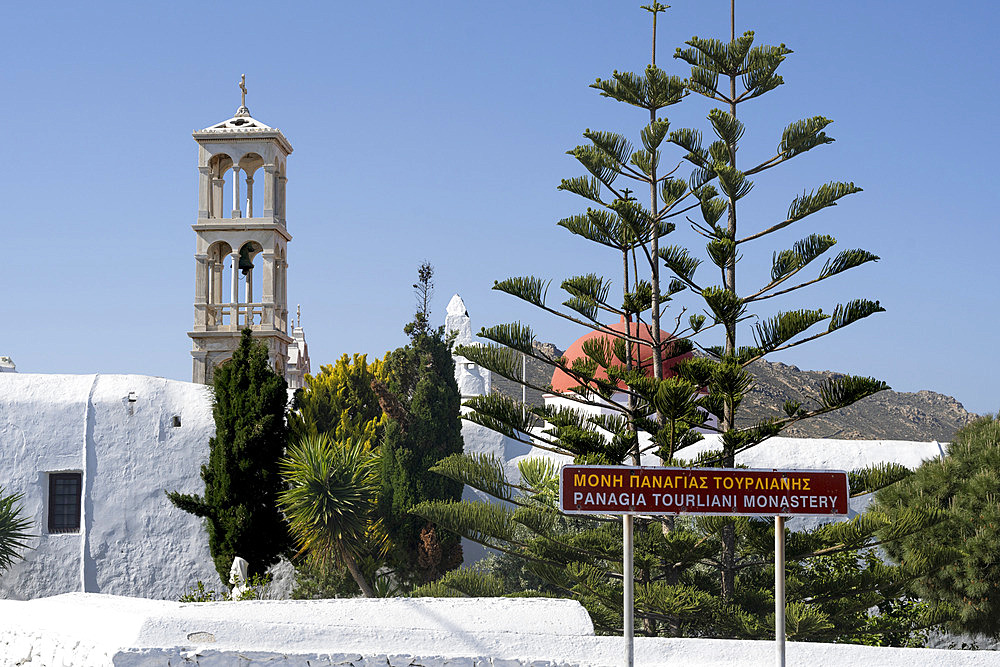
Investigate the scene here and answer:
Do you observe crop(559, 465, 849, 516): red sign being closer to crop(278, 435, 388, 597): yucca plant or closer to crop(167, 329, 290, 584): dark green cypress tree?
crop(278, 435, 388, 597): yucca plant

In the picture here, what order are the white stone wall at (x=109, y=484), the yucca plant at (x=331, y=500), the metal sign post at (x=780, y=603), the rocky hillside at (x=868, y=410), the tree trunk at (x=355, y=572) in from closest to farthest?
the metal sign post at (x=780, y=603) < the yucca plant at (x=331, y=500) < the tree trunk at (x=355, y=572) < the white stone wall at (x=109, y=484) < the rocky hillside at (x=868, y=410)

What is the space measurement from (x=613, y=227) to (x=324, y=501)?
15.9 ft

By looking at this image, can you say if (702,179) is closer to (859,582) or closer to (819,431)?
(859,582)

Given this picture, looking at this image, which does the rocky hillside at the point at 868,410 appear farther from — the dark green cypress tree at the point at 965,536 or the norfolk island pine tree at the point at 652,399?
the norfolk island pine tree at the point at 652,399

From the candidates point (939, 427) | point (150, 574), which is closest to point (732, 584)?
point (150, 574)

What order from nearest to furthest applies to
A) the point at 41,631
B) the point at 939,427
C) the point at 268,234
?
1. the point at 41,631
2. the point at 268,234
3. the point at 939,427

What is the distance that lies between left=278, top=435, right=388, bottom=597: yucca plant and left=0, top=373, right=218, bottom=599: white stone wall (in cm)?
243

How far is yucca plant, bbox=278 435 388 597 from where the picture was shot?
509 inches

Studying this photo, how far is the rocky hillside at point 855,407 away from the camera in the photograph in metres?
34.5

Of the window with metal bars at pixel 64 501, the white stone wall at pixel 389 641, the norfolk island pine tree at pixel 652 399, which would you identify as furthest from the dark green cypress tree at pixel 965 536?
the window with metal bars at pixel 64 501

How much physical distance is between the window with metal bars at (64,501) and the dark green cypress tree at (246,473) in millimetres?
1962

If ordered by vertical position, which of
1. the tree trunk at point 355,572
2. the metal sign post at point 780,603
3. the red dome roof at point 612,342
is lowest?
the tree trunk at point 355,572

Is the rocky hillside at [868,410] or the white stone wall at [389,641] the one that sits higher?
the rocky hillside at [868,410]

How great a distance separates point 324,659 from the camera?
7375 mm
